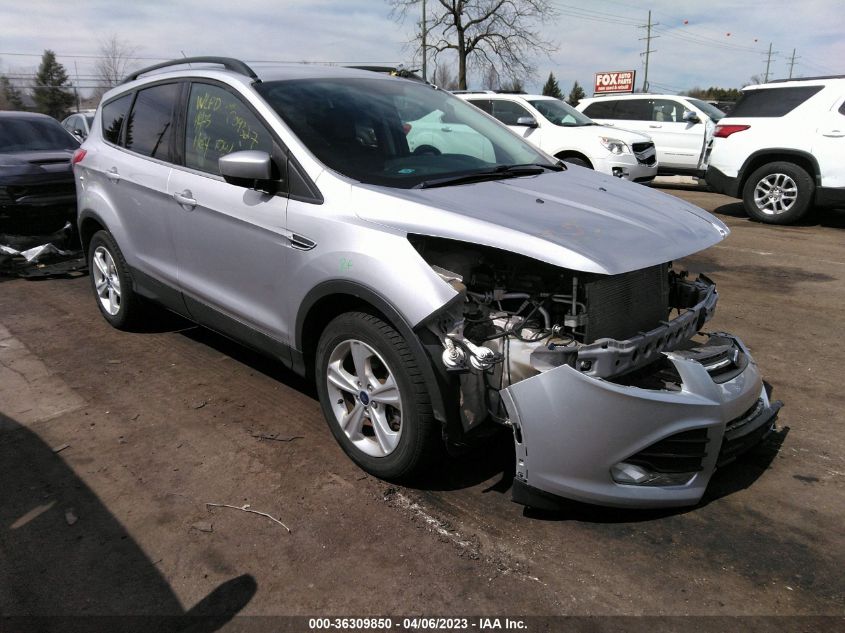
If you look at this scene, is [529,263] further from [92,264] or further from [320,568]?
[92,264]

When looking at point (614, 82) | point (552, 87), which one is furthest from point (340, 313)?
point (552, 87)

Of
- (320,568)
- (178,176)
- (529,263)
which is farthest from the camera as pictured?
(178,176)

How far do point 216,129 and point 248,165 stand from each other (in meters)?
0.80

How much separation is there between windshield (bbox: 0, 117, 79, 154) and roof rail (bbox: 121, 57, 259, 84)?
4177 mm

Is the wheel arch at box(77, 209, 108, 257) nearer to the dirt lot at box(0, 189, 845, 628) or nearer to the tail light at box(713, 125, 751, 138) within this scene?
the dirt lot at box(0, 189, 845, 628)

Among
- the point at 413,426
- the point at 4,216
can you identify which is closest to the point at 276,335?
the point at 413,426

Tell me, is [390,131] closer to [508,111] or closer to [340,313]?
[340,313]

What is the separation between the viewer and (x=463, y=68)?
31688 mm

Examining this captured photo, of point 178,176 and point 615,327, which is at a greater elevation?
point 178,176

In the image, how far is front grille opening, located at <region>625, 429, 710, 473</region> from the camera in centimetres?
268

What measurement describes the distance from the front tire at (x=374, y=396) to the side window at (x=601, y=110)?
44.0ft

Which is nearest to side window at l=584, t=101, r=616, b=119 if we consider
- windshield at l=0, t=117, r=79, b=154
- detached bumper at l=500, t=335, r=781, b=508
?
windshield at l=0, t=117, r=79, b=154

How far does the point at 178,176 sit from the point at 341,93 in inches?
44.6

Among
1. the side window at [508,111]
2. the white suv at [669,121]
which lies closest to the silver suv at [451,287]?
the side window at [508,111]
